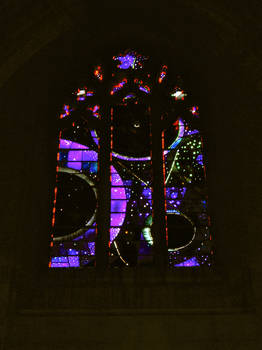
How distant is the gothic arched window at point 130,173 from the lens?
15.4ft

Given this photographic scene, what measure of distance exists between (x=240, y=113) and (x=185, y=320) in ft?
7.05

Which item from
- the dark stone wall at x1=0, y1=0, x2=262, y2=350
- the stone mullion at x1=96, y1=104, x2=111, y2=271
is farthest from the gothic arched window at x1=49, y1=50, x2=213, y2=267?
the dark stone wall at x1=0, y1=0, x2=262, y2=350

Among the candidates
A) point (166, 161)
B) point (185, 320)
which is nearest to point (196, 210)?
point (166, 161)

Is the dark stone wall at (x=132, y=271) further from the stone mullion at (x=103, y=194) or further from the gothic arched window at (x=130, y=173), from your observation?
the stone mullion at (x=103, y=194)

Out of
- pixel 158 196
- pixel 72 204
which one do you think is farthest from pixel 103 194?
pixel 158 196

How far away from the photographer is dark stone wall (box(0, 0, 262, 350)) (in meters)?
3.78

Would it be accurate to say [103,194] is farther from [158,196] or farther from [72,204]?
[158,196]

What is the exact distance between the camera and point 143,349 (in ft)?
12.2

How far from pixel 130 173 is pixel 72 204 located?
2.44ft

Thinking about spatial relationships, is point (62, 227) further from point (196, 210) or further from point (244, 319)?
point (244, 319)

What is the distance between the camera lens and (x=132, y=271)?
4.26 metres

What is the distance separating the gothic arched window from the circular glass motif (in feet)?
0.04

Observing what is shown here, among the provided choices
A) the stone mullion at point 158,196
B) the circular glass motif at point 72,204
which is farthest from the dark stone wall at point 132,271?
the stone mullion at point 158,196

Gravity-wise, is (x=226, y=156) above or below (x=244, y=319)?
above
